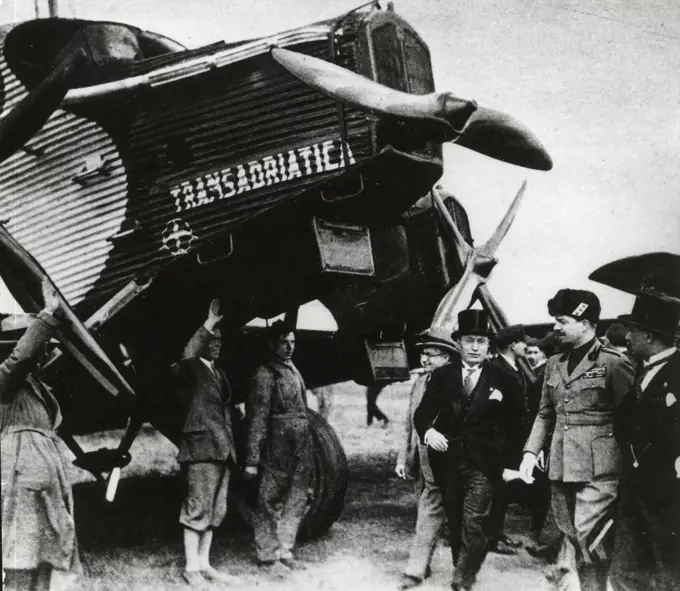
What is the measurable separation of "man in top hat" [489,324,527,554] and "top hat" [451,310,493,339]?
0.62 ft

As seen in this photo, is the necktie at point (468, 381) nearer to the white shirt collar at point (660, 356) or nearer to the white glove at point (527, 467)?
the white glove at point (527, 467)

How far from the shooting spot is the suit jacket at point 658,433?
4.43 metres

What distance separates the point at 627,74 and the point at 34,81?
11.6 feet

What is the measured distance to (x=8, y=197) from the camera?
219 inches

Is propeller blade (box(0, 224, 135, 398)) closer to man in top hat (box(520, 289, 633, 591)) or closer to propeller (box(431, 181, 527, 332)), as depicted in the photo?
propeller (box(431, 181, 527, 332))

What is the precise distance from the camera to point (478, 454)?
4.73 metres

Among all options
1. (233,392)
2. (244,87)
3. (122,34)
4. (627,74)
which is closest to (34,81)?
(122,34)

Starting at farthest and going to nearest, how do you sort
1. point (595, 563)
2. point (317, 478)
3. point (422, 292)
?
point (422, 292), point (317, 478), point (595, 563)

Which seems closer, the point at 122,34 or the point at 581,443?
the point at 581,443

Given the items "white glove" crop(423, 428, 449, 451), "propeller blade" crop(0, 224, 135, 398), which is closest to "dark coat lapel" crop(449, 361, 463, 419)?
"white glove" crop(423, 428, 449, 451)

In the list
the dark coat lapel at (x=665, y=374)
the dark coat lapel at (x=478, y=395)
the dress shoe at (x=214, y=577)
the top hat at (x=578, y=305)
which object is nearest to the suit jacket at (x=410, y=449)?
the dark coat lapel at (x=478, y=395)

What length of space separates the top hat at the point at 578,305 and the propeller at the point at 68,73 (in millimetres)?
2911

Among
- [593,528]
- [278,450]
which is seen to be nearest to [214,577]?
[278,450]

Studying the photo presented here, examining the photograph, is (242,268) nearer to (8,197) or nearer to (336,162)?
(336,162)
